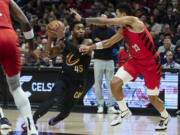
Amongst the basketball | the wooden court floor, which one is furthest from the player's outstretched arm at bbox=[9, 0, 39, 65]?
the basketball

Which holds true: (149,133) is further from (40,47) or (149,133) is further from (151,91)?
(40,47)

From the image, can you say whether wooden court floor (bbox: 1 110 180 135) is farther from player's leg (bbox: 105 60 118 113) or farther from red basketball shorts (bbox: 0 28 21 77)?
red basketball shorts (bbox: 0 28 21 77)

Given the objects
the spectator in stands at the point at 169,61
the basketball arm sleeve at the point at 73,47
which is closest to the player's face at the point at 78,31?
the basketball arm sleeve at the point at 73,47

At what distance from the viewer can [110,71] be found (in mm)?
9781

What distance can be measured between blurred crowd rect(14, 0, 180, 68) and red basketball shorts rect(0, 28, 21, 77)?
104 inches

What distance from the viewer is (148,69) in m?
7.11

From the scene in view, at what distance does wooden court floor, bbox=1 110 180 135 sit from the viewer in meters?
6.79

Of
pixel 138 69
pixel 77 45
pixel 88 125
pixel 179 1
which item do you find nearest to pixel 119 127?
pixel 88 125

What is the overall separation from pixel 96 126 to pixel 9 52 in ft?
10.2

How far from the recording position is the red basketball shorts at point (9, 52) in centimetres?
490

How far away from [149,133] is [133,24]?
177 cm

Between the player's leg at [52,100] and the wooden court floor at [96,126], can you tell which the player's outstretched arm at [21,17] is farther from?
the player's leg at [52,100]

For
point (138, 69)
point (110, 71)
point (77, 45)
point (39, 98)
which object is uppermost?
point (77, 45)

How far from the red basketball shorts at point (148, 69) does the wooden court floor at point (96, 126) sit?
82cm
